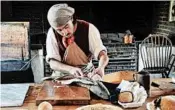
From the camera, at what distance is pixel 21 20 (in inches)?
104

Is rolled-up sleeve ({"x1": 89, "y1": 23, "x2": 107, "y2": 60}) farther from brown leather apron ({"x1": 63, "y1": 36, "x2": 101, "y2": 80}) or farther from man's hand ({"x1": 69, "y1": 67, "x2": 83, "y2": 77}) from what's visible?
man's hand ({"x1": 69, "y1": 67, "x2": 83, "y2": 77})

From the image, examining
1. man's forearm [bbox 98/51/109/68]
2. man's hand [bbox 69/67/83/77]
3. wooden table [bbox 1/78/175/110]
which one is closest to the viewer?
wooden table [bbox 1/78/175/110]

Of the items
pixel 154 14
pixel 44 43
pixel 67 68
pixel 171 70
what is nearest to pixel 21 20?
pixel 44 43

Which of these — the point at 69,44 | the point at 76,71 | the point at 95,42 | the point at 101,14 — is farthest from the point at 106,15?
the point at 76,71

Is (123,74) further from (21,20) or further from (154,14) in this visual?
(21,20)

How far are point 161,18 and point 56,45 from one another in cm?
127

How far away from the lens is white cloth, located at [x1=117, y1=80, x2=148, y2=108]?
60.8 inches

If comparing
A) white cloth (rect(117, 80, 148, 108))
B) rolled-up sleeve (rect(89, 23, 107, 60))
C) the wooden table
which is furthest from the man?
white cloth (rect(117, 80, 148, 108))

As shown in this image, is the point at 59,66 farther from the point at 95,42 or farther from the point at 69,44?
the point at 95,42

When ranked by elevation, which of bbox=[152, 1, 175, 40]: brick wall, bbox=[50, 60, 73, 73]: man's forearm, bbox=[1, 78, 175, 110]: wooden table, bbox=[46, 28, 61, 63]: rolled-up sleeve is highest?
bbox=[152, 1, 175, 40]: brick wall

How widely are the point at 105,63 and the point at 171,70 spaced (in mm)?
1090

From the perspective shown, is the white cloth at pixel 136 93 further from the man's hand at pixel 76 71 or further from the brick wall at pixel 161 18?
the brick wall at pixel 161 18

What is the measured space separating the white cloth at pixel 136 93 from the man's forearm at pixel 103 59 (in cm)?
86

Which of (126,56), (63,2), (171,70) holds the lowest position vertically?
(171,70)
